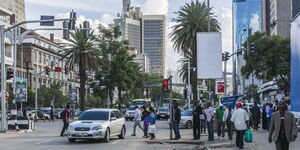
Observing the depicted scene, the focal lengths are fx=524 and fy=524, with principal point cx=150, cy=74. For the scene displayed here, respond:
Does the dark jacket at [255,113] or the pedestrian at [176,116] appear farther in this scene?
the dark jacket at [255,113]

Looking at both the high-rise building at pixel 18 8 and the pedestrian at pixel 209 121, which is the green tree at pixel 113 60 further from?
the high-rise building at pixel 18 8

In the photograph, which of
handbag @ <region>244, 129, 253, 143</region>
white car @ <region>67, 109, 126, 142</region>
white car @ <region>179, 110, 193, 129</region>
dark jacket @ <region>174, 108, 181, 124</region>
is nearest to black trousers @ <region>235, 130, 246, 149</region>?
handbag @ <region>244, 129, 253, 143</region>

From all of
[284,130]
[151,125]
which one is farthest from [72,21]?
[284,130]

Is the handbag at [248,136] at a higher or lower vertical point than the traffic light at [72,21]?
lower

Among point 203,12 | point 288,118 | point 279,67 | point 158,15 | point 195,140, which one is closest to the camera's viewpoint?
point 288,118

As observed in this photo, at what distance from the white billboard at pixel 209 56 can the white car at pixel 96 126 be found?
4.74 metres

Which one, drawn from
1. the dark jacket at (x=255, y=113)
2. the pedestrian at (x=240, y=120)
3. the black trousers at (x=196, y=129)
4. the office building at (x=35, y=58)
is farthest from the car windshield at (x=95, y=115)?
the office building at (x=35, y=58)

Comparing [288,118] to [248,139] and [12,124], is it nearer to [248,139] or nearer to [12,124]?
[248,139]

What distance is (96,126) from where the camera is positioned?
22.8 metres

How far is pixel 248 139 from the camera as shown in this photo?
774 inches

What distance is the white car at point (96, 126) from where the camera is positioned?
2261cm

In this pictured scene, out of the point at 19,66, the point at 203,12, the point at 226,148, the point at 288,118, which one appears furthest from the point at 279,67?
the point at 19,66

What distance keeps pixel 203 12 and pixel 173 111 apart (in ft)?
76.7

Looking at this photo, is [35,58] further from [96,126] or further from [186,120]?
[96,126]
